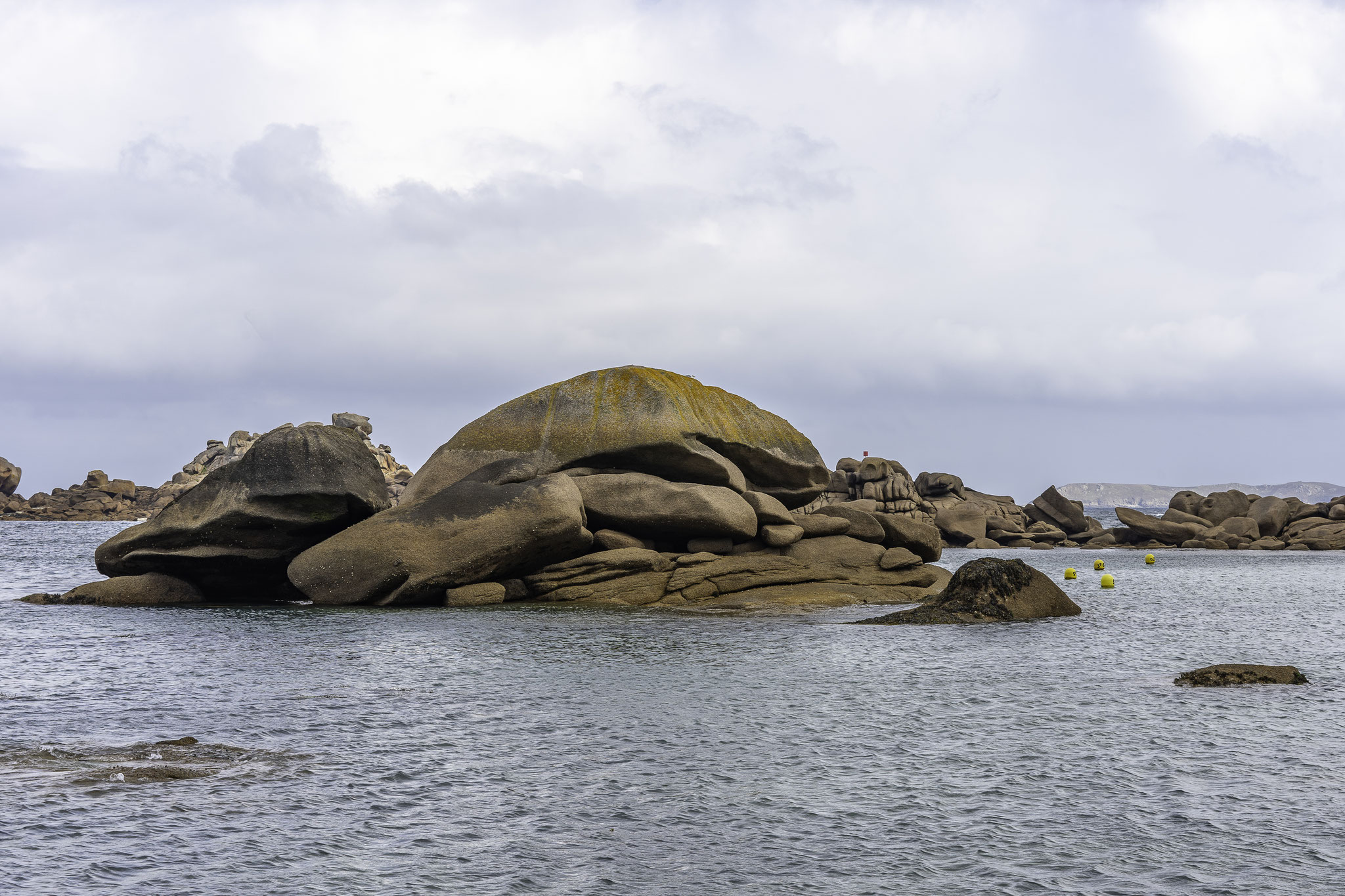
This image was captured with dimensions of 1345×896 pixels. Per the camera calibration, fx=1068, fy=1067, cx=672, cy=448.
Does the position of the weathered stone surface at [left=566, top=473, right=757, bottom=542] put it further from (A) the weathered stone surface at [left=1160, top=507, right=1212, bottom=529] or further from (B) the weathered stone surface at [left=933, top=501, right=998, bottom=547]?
(A) the weathered stone surface at [left=1160, top=507, right=1212, bottom=529]

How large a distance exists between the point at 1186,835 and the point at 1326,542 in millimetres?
73058

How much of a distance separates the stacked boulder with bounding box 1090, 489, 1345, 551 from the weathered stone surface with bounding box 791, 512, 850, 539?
42.1 metres

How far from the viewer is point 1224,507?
7781cm

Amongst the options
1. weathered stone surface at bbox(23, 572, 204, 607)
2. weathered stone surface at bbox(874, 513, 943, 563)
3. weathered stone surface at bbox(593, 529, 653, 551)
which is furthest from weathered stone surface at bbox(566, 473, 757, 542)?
weathered stone surface at bbox(23, 572, 204, 607)

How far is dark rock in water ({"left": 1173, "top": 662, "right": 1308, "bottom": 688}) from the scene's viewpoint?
50.3ft

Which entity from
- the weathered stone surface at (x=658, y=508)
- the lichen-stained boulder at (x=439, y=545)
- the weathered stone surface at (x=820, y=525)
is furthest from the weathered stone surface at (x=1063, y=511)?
the lichen-stained boulder at (x=439, y=545)

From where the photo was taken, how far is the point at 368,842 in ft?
26.3

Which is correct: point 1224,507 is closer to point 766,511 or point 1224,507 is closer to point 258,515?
point 766,511

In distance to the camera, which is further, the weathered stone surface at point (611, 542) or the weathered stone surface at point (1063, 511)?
the weathered stone surface at point (1063, 511)

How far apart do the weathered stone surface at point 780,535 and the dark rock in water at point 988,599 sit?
7472mm

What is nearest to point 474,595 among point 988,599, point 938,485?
point 988,599

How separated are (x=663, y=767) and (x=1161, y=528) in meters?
71.8

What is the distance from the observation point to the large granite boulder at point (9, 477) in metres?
155

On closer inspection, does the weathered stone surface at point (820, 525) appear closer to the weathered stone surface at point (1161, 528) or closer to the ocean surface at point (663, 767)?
the ocean surface at point (663, 767)
